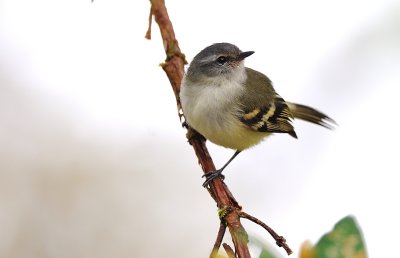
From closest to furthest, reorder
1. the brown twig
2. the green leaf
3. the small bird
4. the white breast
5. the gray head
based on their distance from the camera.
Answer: the green leaf → the brown twig → the white breast → the small bird → the gray head

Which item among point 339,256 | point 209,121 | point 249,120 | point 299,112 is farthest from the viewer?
point 299,112

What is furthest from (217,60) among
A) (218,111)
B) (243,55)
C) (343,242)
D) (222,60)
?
(343,242)

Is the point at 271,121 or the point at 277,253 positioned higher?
the point at 271,121

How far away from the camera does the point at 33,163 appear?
14.4ft

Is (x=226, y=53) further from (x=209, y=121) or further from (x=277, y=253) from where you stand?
(x=277, y=253)

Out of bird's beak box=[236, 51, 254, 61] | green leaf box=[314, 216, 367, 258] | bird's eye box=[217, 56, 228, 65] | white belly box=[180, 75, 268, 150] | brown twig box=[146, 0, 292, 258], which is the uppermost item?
bird's beak box=[236, 51, 254, 61]

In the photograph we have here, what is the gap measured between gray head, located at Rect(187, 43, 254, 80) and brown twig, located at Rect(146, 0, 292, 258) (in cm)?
37

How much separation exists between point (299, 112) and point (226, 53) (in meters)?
0.92

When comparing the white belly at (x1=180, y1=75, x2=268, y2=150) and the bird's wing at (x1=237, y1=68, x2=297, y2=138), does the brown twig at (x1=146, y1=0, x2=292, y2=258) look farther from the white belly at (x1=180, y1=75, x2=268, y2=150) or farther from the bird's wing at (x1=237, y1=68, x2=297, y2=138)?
the bird's wing at (x1=237, y1=68, x2=297, y2=138)

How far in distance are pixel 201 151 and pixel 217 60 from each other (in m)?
1.00

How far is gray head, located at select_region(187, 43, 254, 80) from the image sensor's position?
10.7ft

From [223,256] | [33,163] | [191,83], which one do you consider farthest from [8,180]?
[223,256]

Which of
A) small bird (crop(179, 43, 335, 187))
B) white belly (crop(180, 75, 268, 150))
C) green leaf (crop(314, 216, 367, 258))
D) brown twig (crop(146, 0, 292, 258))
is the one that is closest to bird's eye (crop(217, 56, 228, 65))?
small bird (crop(179, 43, 335, 187))

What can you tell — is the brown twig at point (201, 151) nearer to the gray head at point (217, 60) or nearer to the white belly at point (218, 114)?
the white belly at point (218, 114)
